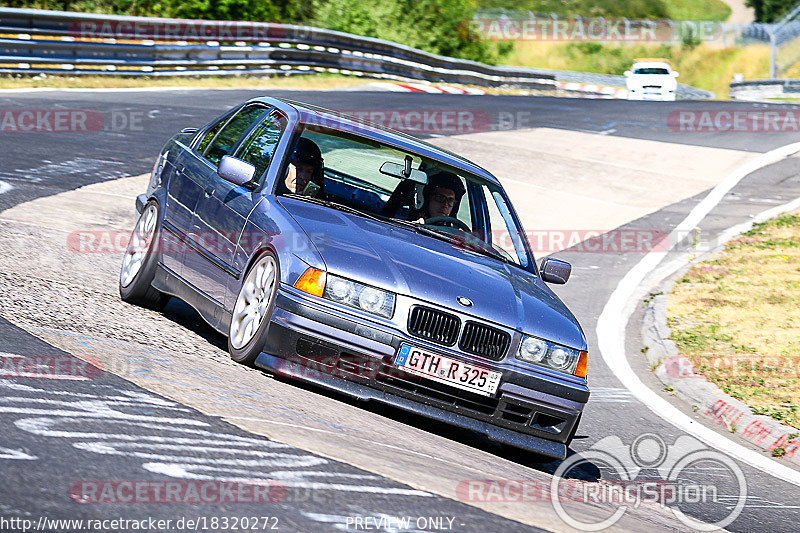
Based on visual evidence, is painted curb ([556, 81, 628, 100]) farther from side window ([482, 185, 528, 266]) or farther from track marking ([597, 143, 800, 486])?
side window ([482, 185, 528, 266])

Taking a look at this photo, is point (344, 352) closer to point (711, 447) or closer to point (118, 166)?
point (711, 447)

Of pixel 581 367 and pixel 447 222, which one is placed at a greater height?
pixel 447 222

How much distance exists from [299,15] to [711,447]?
37.4 meters

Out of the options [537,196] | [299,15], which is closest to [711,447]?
[537,196]

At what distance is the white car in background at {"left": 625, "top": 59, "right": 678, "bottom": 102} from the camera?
39375mm

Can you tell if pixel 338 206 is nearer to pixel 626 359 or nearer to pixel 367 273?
pixel 367 273

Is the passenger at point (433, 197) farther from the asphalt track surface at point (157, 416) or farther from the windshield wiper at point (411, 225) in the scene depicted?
the asphalt track surface at point (157, 416)

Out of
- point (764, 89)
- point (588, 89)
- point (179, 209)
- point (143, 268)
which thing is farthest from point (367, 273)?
point (764, 89)

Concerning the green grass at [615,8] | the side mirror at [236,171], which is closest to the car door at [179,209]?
the side mirror at [236,171]

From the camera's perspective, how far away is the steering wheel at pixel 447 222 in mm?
7074

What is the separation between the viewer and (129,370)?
5.52 m

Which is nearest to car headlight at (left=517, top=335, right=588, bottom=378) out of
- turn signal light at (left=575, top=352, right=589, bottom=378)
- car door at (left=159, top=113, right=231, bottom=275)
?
turn signal light at (left=575, top=352, right=589, bottom=378)

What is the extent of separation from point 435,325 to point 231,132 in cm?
268

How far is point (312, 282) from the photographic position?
5.81 meters
